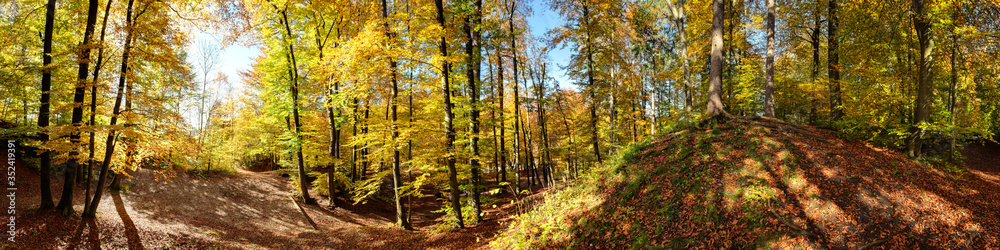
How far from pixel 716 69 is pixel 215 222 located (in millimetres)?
15550

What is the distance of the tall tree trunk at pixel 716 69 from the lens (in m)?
→ 8.48

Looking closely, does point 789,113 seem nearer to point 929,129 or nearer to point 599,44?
point 599,44

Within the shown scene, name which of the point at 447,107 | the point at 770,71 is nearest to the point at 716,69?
the point at 770,71

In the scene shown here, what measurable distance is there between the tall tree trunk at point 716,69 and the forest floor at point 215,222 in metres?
5.87

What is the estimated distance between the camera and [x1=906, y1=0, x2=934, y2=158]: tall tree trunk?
7234 millimetres

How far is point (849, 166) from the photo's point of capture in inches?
241

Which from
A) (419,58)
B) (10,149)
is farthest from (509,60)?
(10,149)

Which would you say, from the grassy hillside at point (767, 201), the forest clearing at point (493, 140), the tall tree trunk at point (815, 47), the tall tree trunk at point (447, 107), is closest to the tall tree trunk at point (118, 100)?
the forest clearing at point (493, 140)

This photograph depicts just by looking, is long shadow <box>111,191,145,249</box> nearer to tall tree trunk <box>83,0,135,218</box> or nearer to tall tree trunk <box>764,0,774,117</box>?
tall tree trunk <box>83,0,135,218</box>

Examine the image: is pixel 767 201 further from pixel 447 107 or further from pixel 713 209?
pixel 447 107

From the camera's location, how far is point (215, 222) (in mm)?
10992

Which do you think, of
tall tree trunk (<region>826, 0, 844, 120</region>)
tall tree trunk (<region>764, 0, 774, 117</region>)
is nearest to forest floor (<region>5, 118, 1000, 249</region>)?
tall tree trunk (<region>764, 0, 774, 117</region>)

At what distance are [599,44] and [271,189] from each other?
17.2 m

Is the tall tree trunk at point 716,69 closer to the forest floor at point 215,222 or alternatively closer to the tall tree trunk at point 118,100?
the forest floor at point 215,222
